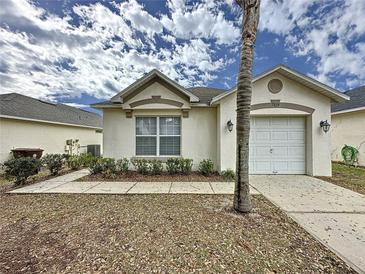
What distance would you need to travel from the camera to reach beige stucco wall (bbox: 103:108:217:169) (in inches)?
369

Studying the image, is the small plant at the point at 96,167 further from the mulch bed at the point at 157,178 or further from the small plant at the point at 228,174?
the small plant at the point at 228,174

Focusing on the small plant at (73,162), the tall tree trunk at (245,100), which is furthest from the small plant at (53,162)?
the tall tree trunk at (245,100)

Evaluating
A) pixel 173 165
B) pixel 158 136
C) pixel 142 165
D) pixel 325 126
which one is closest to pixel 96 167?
pixel 142 165

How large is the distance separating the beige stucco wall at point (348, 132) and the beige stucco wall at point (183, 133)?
9.77m

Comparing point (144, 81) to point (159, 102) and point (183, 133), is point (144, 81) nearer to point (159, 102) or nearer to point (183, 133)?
point (159, 102)

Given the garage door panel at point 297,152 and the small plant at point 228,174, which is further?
the garage door panel at point 297,152

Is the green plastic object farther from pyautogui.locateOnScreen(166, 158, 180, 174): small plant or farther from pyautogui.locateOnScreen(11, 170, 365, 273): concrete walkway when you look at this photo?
pyautogui.locateOnScreen(166, 158, 180, 174): small plant

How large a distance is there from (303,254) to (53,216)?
17.1 feet

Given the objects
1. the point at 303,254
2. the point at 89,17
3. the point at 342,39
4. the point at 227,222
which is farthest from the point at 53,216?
the point at 342,39

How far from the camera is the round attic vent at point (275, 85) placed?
8.59m

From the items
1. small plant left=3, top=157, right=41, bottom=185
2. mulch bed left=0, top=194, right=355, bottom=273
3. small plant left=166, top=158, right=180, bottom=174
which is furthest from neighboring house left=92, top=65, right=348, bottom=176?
mulch bed left=0, top=194, right=355, bottom=273

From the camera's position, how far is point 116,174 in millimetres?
8711

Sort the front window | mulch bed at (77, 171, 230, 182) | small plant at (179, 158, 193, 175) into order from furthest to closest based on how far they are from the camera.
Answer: the front window
small plant at (179, 158, 193, 175)
mulch bed at (77, 171, 230, 182)

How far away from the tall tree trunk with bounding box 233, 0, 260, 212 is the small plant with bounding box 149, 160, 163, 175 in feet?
16.6
